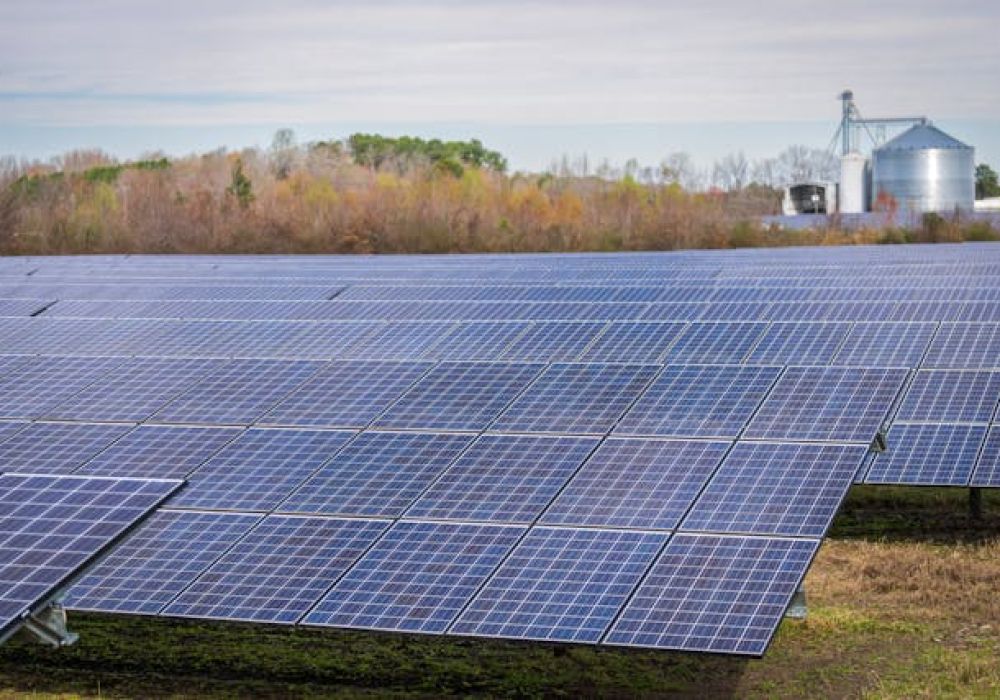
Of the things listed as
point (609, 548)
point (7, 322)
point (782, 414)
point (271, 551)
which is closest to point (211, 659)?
point (271, 551)

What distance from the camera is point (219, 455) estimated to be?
15.5m

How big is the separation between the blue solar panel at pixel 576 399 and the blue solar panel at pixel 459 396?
192mm

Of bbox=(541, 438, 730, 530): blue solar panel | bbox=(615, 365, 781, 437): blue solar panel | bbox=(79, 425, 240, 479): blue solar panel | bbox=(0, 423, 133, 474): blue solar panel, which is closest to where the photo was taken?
bbox=(541, 438, 730, 530): blue solar panel

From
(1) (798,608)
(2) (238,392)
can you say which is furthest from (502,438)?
(2) (238,392)

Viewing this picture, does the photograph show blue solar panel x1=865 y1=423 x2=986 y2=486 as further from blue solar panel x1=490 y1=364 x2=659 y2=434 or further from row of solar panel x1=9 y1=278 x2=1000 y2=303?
blue solar panel x1=490 y1=364 x2=659 y2=434

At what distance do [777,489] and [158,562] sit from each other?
18.2 ft

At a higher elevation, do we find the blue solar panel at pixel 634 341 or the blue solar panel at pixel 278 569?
the blue solar panel at pixel 634 341

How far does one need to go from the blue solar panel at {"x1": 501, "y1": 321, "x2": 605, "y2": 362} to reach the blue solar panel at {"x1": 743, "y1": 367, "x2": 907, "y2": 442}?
9.10 feet

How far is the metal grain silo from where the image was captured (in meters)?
77.0

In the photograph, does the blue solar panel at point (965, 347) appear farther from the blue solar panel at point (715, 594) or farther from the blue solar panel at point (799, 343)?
the blue solar panel at point (715, 594)

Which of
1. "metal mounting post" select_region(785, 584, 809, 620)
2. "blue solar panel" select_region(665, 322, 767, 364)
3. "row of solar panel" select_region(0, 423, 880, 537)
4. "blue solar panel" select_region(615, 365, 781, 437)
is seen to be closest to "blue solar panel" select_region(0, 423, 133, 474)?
"row of solar panel" select_region(0, 423, 880, 537)

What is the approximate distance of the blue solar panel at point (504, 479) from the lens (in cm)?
1378

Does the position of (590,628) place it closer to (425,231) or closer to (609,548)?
(609,548)

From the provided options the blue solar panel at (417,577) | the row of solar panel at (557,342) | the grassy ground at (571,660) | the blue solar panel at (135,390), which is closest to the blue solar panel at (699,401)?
the row of solar panel at (557,342)
